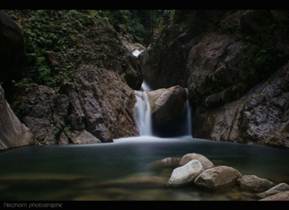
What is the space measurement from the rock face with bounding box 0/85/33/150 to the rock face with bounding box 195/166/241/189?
732 centimetres

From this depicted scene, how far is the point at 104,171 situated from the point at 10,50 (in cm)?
813

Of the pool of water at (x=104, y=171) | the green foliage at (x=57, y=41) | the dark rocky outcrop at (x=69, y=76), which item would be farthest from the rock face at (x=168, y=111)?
the pool of water at (x=104, y=171)

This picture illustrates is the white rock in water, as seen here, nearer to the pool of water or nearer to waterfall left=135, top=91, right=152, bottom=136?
the pool of water

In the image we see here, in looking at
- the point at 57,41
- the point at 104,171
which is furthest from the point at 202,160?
the point at 57,41

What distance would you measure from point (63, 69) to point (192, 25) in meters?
7.97

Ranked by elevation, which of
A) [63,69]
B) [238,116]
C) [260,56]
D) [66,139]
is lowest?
[66,139]

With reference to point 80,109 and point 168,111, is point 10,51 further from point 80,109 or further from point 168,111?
point 168,111

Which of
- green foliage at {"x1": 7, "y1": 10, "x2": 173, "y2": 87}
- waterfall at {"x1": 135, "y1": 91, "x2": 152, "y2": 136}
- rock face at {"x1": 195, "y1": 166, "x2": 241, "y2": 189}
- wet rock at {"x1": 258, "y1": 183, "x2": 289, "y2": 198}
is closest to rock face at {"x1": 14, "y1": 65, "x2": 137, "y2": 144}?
waterfall at {"x1": 135, "y1": 91, "x2": 152, "y2": 136}

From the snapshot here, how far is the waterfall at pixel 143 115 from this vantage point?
710 inches

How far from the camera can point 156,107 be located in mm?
18484

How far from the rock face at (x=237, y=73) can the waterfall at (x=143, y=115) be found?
204 centimetres

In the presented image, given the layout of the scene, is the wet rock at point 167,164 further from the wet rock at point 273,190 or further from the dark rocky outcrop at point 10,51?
the dark rocky outcrop at point 10,51
